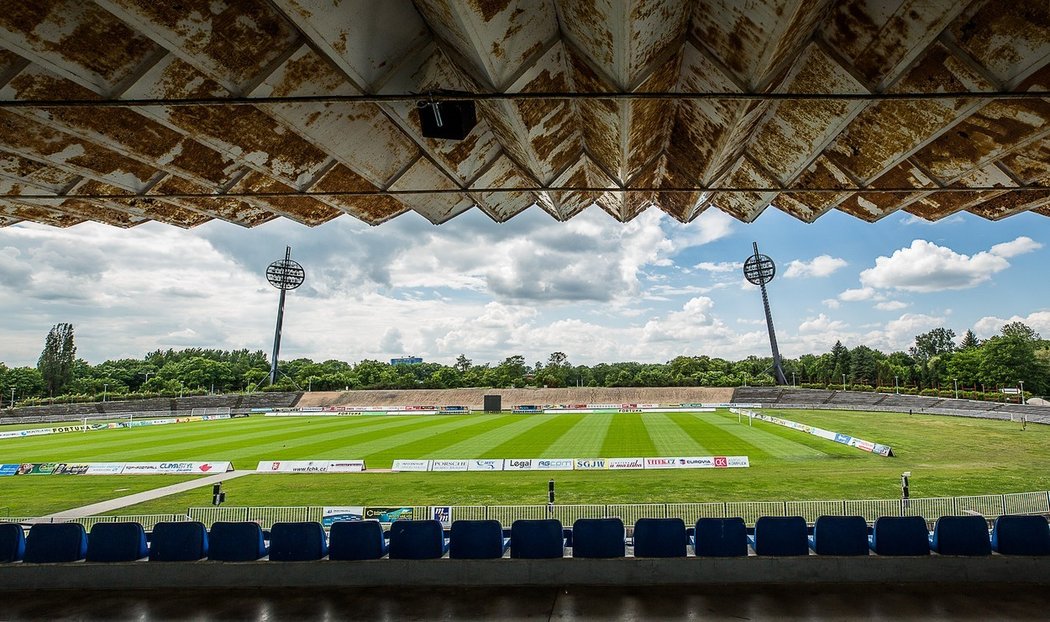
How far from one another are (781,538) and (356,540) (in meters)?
5.40

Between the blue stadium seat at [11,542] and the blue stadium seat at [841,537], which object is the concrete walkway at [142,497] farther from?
the blue stadium seat at [841,537]

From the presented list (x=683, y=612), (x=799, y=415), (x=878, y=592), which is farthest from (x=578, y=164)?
(x=799, y=415)

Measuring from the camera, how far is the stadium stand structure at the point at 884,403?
134 feet

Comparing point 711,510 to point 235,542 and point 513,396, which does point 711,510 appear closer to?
point 235,542

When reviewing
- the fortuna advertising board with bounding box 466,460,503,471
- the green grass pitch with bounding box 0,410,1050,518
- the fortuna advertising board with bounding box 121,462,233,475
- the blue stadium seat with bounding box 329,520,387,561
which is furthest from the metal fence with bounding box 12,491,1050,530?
the fortuna advertising board with bounding box 121,462,233,475

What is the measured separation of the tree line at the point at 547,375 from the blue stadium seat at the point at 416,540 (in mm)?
76194

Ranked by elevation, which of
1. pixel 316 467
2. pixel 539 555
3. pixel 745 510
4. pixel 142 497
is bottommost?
pixel 142 497

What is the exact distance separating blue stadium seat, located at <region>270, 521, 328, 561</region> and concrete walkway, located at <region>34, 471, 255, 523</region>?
10.7m

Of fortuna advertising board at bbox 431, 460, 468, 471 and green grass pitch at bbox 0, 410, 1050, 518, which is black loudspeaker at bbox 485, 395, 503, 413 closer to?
green grass pitch at bbox 0, 410, 1050, 518

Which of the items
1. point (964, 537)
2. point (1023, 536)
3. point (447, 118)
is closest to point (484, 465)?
point (964, 537)

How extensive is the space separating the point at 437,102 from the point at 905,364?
119759mm

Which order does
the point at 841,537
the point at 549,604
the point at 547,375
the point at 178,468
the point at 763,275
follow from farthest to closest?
the point at 547,375
the point at 763,275
the point at 178,468
the point at 841,537
the point at 549,604

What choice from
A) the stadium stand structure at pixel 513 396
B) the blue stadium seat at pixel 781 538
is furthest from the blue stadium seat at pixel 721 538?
the stadium stand structure at pixel 513 396

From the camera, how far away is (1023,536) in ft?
21.2
